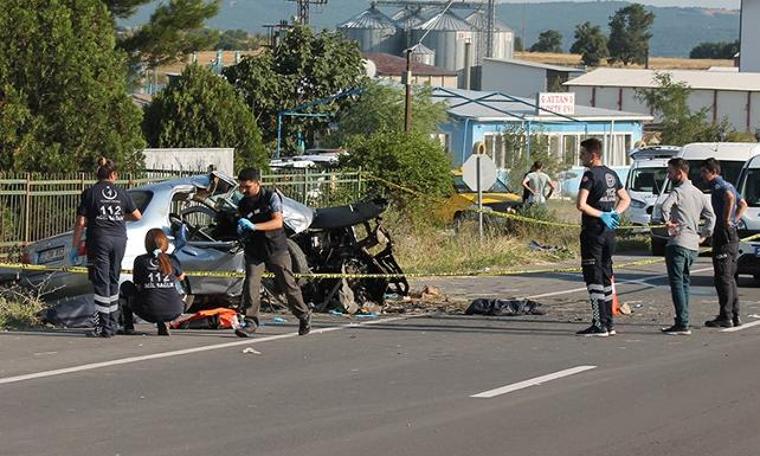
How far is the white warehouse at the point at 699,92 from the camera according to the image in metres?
77.7

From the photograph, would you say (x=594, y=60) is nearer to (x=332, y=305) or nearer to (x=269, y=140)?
(x=269, y=140)

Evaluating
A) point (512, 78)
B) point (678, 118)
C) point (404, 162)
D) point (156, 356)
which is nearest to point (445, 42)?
point (512, 78)

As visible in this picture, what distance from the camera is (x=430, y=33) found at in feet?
338

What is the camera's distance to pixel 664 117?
194ft

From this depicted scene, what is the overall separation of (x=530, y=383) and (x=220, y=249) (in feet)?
18.3

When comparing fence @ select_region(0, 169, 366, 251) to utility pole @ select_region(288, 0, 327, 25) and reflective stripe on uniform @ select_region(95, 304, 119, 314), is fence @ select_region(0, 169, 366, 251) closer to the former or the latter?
reflective stripe on uniform @ select_region(95, 304, 119, 314)

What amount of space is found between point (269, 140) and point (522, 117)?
28.7ft

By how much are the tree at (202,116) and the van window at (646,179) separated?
8781mm

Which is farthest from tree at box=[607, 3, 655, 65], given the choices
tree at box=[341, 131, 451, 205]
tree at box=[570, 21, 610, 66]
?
tree at box=[341, 131, 451, 205]

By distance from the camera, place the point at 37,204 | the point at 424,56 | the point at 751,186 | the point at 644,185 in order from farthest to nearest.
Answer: the point at 424,56 < the point at 644,185 < the point at 751,186 < the point at 37,204

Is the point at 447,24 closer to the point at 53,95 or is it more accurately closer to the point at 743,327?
the point at 53,95

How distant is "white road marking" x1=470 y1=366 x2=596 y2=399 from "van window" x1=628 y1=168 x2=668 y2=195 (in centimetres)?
1886

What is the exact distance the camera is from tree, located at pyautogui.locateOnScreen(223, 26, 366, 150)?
47.9 m

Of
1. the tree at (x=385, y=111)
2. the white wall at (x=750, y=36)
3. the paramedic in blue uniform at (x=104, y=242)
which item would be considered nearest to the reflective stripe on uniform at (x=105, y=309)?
the paramedic in blue uniform at (x=104, y=242)
